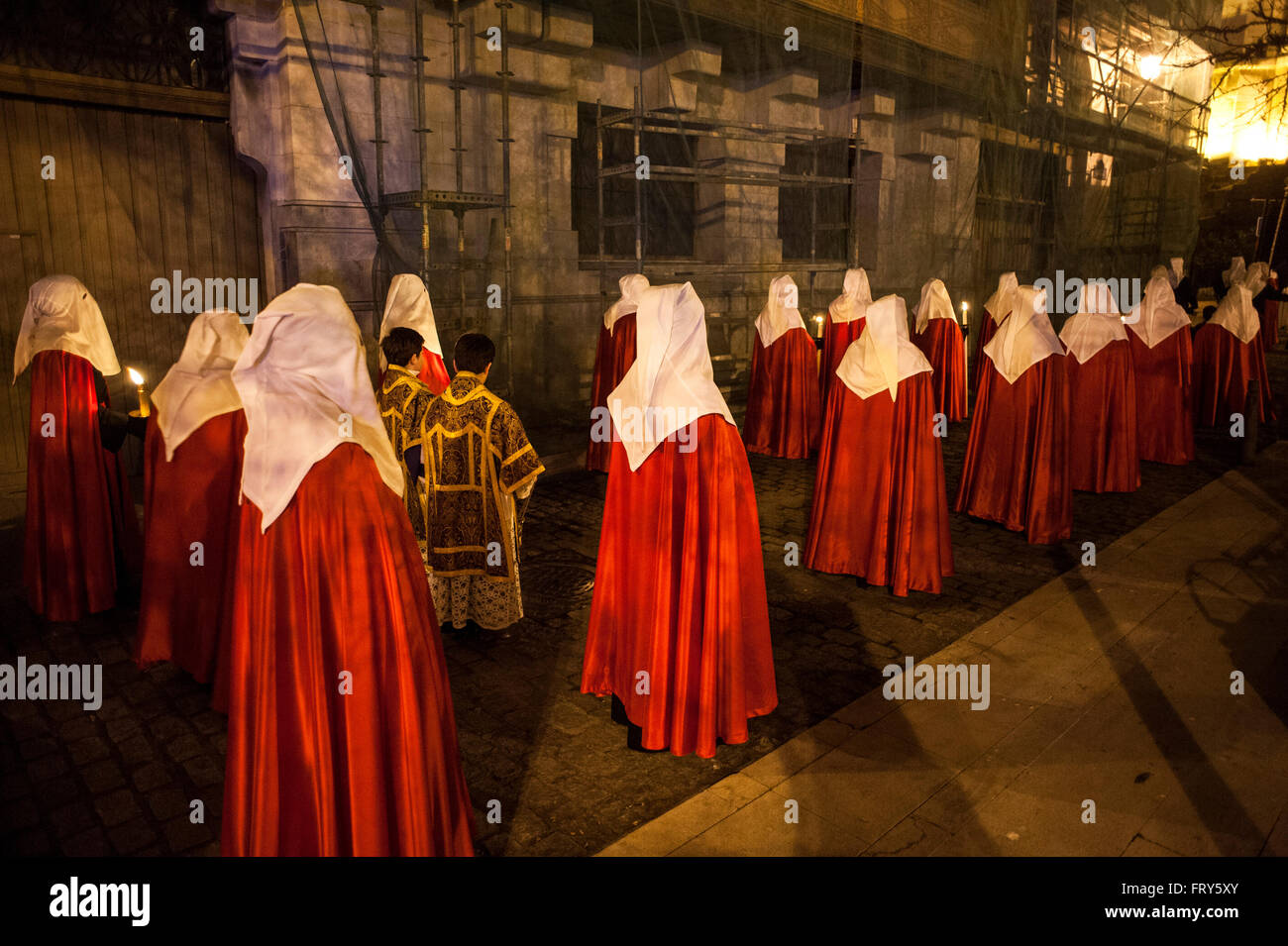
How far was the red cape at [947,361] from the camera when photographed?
12.2 meters

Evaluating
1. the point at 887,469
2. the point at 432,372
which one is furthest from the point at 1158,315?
the point at 432,372

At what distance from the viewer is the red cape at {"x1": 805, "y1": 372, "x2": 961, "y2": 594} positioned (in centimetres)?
617

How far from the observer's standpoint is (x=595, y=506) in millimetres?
8453

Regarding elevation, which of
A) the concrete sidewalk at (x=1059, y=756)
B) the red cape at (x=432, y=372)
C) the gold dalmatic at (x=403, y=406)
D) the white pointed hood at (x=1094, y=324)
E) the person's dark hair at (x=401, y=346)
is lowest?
the concrete sidewalk at (x=1059, y=756)

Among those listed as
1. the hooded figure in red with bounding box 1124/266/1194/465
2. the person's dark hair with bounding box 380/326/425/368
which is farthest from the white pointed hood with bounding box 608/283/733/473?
the hooded figure in red with bounding box 1124/266/1194/465

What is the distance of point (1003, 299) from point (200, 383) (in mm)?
9466

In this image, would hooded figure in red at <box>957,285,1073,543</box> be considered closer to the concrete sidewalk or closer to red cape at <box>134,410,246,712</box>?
the concrete sidewalk

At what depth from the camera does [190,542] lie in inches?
189

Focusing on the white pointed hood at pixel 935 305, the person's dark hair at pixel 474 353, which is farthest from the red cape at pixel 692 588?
the white pointed hood at pixel 935 305

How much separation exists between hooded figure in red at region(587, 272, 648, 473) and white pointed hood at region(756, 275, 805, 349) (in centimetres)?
196

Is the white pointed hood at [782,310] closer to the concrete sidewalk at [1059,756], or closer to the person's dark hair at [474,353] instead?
the concrete sidewalk at [1059,756]

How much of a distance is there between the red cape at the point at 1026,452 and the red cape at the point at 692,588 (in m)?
4.35

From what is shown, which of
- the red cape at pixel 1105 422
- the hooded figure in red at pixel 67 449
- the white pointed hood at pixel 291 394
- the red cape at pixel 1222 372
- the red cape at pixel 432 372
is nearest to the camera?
the white pointed hood at pixel 291 394
